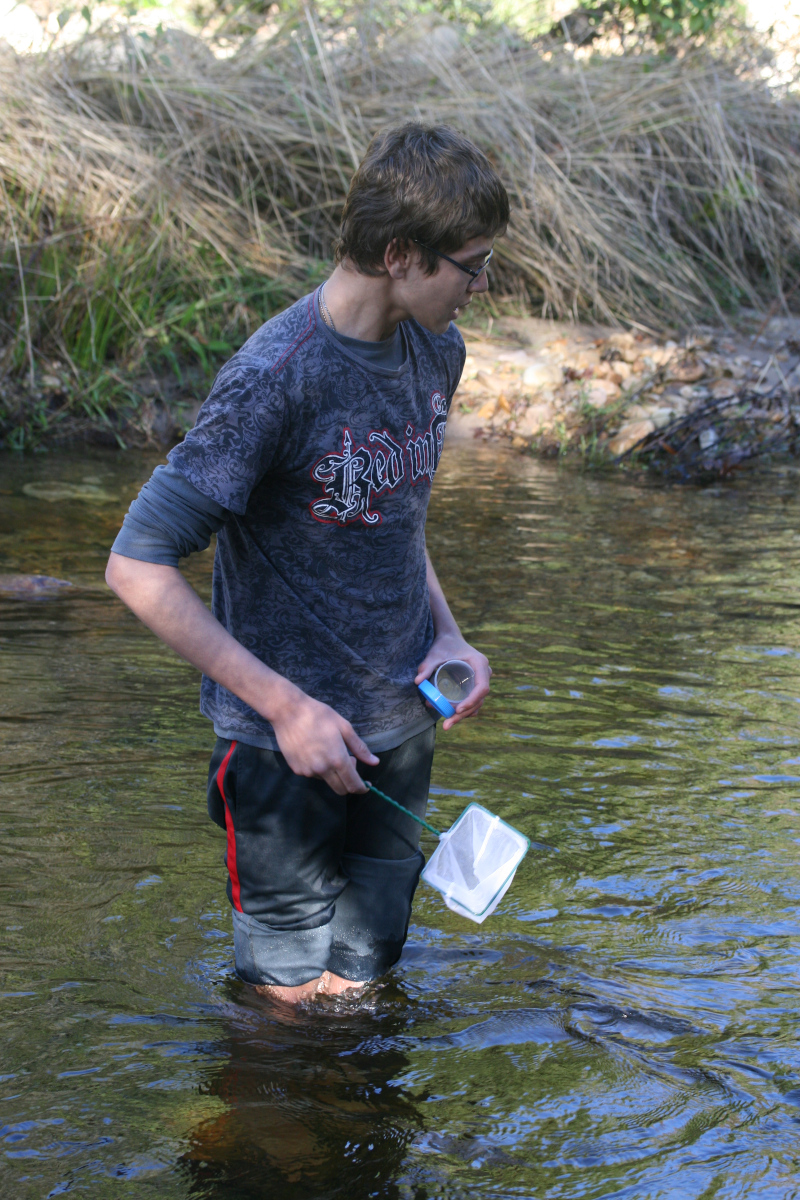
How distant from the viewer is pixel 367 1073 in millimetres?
2590

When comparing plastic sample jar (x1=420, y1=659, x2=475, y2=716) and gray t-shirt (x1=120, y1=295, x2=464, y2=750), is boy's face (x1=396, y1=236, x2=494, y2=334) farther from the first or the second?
plastic sample jar (x1=420, y1=659, x2=475, y2=716)

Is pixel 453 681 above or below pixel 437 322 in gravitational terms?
below

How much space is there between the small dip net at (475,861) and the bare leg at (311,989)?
0.31m

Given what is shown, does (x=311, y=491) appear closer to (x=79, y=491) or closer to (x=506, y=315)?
(x=79, y=491)

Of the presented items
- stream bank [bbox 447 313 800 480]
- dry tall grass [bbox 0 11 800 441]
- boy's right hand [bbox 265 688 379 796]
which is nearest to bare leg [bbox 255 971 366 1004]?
boy's right hand [bbox 265 688 379 796]

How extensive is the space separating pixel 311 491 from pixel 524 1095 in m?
1.33

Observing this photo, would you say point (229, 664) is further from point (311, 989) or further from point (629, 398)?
point (629, 398)

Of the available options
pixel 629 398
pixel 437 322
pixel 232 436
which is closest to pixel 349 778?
pixel 232 436

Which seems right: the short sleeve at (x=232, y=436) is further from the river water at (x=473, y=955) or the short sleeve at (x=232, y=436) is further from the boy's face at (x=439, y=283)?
the river water at (x=473, y=955)

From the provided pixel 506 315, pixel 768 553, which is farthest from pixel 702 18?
pixel 768 553

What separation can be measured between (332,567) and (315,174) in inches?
350

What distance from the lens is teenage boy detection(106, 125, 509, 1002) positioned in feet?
6.91

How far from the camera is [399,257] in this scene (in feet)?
7.25

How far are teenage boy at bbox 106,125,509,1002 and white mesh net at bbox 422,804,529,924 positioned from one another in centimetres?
9
